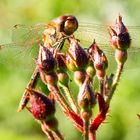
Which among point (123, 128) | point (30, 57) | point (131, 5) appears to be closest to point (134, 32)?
point (30, 57)

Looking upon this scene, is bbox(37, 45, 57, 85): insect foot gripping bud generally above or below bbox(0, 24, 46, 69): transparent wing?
above

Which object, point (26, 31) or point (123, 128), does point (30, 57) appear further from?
point (123, 128)

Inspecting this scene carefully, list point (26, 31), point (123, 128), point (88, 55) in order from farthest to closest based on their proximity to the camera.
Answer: point (123, 128)
point (26, 31)
point (88, 55)

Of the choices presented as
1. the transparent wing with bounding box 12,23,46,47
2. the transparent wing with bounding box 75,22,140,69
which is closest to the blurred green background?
the transparent wing with bounding box 12,23,46,47

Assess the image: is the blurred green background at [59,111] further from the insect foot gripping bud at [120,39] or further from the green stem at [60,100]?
the green stem at [60,100]

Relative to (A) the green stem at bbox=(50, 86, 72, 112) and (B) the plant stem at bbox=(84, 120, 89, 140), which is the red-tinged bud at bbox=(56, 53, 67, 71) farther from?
(B) the plant stem at bbox=(84, 120, 89, 140)

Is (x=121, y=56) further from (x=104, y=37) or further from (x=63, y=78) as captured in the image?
(x=104, y=37)
